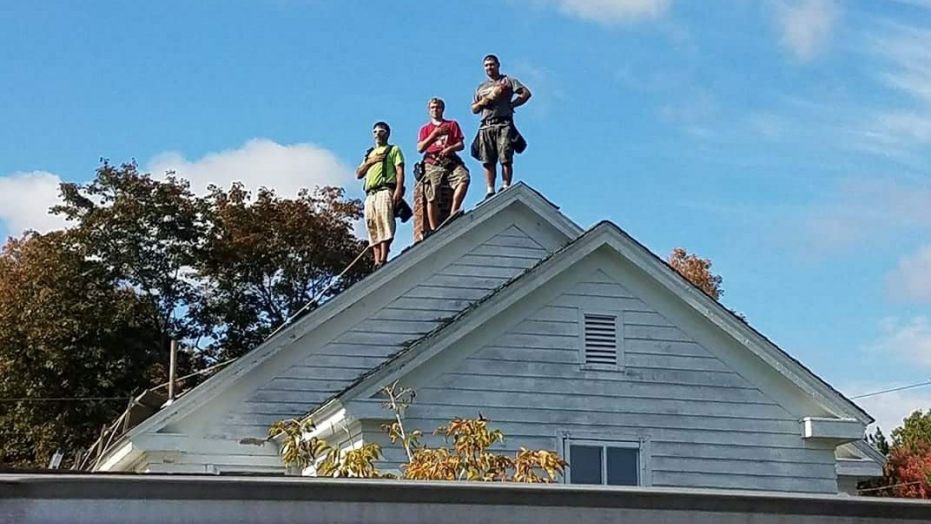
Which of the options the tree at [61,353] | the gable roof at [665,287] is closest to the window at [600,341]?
the gable roof at [665,287]

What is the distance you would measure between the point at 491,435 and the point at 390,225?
6.50 metres

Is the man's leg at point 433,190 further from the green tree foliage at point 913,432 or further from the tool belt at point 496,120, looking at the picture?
the green tree foliage at point 913,432

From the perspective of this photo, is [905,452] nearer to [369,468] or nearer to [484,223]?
[484,223]

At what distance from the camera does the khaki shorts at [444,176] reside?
59.3 ft

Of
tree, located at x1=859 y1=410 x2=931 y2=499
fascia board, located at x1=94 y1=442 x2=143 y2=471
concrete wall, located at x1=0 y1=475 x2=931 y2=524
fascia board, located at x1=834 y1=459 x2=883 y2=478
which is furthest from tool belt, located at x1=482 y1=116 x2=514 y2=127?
tree, located at x1=859 y1=410 x2=931 y2=499

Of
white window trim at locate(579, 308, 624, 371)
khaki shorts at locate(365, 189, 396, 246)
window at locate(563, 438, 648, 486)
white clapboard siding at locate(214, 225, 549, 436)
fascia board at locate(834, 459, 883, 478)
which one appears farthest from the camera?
khaki shorts at locate(365, 189, 396, 246)

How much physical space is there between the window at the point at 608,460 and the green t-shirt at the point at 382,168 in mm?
4839

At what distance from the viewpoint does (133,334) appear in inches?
1473

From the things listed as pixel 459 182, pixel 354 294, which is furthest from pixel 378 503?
pixel 459 182

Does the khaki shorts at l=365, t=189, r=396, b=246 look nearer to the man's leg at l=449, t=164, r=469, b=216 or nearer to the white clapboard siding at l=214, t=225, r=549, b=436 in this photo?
the man's leg at l=449, t=164, r=469, b=216

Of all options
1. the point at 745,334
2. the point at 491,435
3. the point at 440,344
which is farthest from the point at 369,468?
the point at 745,334

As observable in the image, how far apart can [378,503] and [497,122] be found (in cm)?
1169

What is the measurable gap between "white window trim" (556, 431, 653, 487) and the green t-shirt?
4.75 meters

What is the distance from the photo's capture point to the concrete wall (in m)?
6.23
